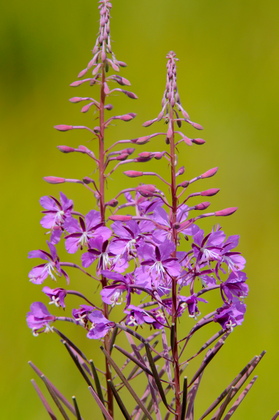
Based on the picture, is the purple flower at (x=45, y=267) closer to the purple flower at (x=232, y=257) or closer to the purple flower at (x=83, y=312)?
the purple flower at (x=83, y=312)

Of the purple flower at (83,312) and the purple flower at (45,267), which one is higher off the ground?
the purple flower at (45,267)

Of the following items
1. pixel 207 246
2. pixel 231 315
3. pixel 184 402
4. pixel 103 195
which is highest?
pixel 103 195

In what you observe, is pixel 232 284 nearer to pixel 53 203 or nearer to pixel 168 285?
pixel 168 285

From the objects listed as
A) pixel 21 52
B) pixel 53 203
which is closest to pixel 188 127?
pixel 21 52

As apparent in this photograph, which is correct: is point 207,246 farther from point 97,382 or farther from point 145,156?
point 97,382

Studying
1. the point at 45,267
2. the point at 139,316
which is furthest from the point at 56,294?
the point at 139,316

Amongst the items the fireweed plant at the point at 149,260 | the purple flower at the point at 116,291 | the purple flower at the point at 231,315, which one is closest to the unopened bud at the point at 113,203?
the fireweed plant at the point at 149,260
